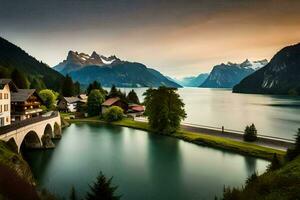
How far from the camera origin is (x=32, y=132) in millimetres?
45188

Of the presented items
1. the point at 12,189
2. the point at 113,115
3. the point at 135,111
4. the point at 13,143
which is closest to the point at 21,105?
the point at 113,115

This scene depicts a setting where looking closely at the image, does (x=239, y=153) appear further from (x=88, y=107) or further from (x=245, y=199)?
(x=88, y=107)

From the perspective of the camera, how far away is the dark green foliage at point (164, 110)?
6372 cm

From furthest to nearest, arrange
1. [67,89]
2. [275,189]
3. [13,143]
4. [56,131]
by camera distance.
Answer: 1. [67,89]
2. [56,131]
3. [13,143]
4. [275,189]

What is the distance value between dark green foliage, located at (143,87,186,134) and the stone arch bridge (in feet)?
69.0

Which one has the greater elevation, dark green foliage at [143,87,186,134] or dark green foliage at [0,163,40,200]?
dark green foliage at [143,87,186,134]

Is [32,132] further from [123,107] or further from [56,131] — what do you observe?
[123,107]

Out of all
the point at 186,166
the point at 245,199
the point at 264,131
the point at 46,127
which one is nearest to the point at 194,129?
the point at 264,131

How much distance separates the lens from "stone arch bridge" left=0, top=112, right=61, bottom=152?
33.9 m

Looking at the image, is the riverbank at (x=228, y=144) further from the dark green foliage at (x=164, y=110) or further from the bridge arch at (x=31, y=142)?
the bridge arch at (x=31, y=142)

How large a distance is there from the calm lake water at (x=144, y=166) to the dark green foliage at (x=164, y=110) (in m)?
6.04

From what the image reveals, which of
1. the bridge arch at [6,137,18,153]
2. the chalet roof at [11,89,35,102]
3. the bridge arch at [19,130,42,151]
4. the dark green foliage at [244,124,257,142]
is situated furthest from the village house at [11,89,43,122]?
the dark green foliage at [244,124,257,142]

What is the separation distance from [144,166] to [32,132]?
19.2 meters

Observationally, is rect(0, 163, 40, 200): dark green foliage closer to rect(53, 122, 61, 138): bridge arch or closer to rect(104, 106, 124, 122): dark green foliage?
rect(53, 122, 61, 138): bridge arch
